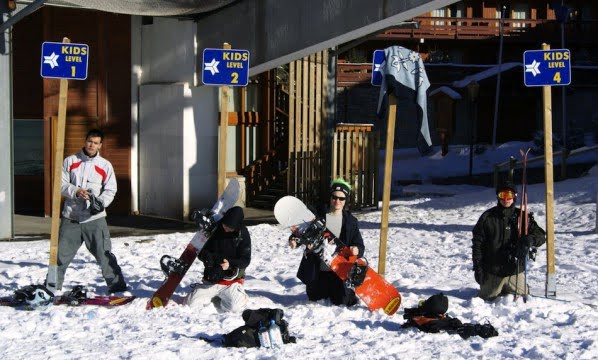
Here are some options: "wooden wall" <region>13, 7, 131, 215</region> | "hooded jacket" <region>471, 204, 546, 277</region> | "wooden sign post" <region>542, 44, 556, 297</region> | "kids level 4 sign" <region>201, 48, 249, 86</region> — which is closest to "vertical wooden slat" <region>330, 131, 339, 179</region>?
"wooden wall" <region>13, 7, 131, 215</region>

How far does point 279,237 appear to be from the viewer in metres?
13.8

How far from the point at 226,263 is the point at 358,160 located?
9351 mm

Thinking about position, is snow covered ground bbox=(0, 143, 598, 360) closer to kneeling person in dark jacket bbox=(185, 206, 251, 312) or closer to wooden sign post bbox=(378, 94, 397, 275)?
kneeling person in dark jacket bbox=(185, 206, 251, 312)

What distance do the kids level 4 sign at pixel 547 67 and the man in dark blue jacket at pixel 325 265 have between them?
2040 millimetres

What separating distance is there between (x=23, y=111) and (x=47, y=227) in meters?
2.31

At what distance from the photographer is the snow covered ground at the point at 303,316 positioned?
287 inches

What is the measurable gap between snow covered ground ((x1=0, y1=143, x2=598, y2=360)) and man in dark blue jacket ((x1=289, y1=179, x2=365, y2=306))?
4.8 inches

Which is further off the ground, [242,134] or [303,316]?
[242,134]

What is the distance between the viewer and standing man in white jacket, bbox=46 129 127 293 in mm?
9227

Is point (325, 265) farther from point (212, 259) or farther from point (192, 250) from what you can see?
point (192, 250)

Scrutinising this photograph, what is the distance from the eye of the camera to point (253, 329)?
291 inches

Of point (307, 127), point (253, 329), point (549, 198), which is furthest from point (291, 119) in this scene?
point (253, 329)

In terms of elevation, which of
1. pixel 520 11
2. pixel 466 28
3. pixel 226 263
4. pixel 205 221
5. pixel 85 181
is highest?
pixel 520 11

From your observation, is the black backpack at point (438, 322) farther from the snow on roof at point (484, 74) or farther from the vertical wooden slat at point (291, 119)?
the snow on roof at point (484, 74)
